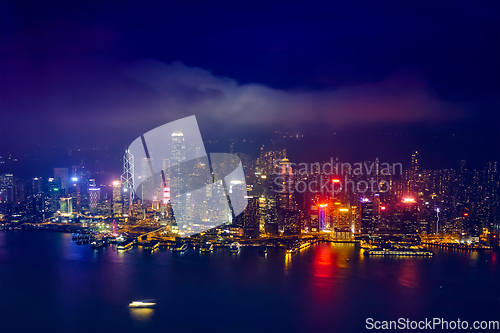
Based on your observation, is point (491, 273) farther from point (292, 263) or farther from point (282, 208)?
point (282, 208)

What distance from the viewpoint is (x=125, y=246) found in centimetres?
759

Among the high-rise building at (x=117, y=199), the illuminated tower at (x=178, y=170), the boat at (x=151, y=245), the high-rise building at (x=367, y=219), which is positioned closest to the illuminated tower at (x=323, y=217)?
the high-rise building at (x=367, y=219)

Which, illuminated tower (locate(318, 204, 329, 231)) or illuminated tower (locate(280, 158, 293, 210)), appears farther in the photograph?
illuminated tower (locate(280, 158, 293, 210))

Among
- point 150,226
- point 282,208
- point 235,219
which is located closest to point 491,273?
point 282,208

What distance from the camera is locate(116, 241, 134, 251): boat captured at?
751 cm

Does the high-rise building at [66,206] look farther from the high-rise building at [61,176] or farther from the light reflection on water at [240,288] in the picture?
the light reflection on water at [240,288]

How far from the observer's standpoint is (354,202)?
32.5ft

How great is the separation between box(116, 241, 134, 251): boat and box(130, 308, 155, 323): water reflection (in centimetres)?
336

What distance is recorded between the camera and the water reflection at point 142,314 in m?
4.11

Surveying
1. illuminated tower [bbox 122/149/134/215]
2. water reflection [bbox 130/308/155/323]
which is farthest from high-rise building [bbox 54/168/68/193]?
water reflection [bbox 130/308/155/323]

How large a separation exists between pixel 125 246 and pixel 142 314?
357cm

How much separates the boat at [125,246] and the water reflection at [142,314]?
336cm

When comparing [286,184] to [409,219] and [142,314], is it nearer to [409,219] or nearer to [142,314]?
[409,219]

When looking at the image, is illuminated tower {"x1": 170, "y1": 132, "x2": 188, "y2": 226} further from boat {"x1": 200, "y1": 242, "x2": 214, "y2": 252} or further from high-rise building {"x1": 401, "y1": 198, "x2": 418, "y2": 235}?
high-rise building {"x1": 401, "y1": 198, "x2": 418, "y2": 235}
